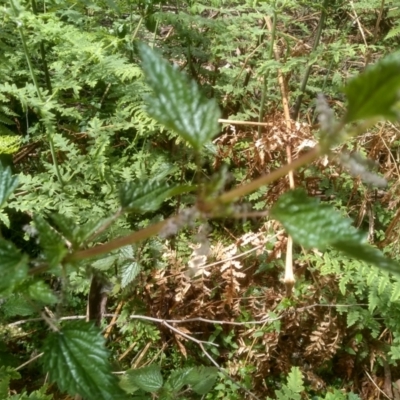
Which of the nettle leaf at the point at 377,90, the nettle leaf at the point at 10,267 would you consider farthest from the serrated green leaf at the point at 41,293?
the nettle leaf at the point at 377,90

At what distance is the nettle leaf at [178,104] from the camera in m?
0.53

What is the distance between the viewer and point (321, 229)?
50 cm

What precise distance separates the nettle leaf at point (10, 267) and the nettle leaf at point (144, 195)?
0.15 metres

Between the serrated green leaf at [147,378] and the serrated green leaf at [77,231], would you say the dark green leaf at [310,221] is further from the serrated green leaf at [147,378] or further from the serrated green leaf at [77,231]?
the serrated green leaf at [147,378]

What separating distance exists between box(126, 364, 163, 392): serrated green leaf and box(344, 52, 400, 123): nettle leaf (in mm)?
1303

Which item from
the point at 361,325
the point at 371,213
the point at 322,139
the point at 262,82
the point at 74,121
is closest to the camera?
the point at 322,139

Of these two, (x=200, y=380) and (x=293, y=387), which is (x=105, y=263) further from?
(x=293, y=387)

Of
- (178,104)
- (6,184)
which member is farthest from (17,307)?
(178,104)

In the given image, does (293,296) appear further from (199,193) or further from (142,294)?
(199,193)

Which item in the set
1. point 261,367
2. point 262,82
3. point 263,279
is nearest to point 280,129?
point 262,82

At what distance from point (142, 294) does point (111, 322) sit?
7.1 inches

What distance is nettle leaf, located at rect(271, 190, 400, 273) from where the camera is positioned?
0.47m

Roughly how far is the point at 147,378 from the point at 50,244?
1042mm

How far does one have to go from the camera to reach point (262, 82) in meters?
2.45
